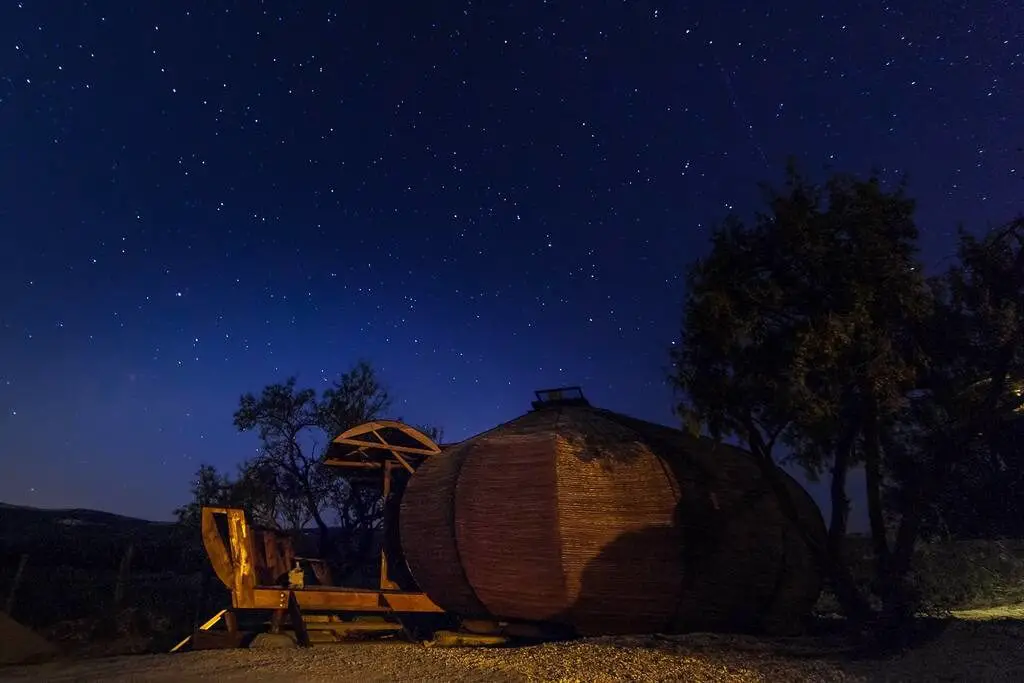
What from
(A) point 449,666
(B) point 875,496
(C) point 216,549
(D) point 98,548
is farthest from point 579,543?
(D) point 98,548

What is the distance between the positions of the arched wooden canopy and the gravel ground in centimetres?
583

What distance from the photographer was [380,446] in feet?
57.1

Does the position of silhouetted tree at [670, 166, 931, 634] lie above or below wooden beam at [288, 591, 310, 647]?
above

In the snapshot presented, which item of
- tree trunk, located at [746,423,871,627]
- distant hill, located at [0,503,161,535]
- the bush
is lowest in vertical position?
the bush

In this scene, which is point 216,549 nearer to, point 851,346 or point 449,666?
point 449,666

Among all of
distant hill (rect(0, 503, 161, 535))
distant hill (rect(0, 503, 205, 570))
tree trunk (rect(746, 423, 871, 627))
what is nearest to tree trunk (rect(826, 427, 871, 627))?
tree trunk (rect(746, 423, 871, 627))

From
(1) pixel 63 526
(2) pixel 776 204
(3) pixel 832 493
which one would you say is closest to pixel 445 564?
(3) pixel 832 493

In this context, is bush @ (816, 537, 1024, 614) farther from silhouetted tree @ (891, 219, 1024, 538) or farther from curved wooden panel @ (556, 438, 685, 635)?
curved wooden panel @ (556, 438, 685, 635)

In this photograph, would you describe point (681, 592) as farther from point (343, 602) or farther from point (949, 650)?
point (343, 602)

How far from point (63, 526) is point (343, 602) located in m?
27.8

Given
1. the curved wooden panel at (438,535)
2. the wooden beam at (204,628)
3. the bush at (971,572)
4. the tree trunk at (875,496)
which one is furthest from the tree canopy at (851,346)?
the wooden beam at (204,628)

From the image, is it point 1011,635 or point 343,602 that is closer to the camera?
point 1011,635

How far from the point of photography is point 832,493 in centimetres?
1202

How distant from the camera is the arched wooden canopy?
17.4m
